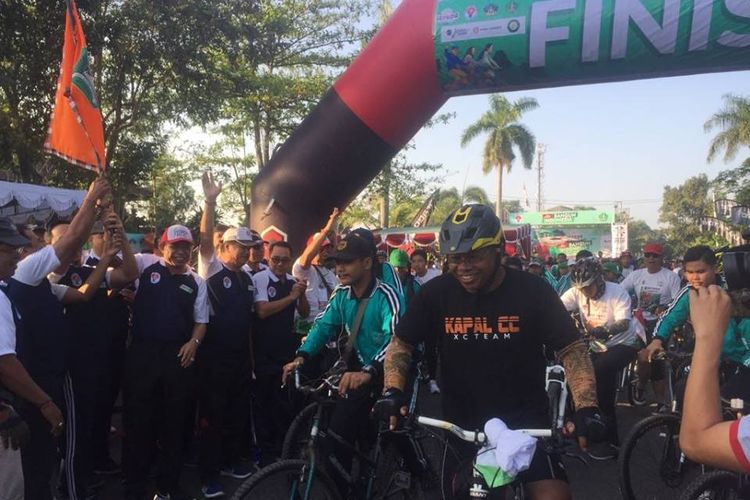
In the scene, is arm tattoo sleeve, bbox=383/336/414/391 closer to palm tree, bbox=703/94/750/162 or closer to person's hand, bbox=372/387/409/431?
person's hand, bbox=372/387/409/431

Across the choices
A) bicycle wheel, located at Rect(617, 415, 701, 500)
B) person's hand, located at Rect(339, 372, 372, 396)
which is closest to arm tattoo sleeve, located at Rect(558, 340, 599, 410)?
person's hand, located at Rect(339, 372, 372, 396)

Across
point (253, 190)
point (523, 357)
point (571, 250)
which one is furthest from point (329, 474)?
point (571, 250)

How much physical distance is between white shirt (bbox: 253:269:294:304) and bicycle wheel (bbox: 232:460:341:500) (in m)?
2.32

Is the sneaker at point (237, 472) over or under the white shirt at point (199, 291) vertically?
under

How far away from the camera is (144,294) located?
4301 millimetres

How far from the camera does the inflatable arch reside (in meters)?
7.39

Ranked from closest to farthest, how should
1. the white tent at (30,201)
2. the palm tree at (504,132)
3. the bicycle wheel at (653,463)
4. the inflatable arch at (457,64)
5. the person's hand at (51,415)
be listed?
the person's hand at (51,415) → the bicycle wheel at (653,463) → the inflatable arch at (457,64) → the white tent at (30,201) → the palm tree at (504,132)

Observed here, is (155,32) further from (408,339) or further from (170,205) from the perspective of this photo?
(170,205)

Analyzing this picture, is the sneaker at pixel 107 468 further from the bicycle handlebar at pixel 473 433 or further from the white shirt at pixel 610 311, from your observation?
the white shirt at pixel 610 311

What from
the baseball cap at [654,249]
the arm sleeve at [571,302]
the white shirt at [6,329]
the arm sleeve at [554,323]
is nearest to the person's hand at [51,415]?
the white shirt at [6,329]

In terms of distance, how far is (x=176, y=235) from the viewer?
4348mm

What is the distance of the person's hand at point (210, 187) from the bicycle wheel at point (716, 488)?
3.94 metres

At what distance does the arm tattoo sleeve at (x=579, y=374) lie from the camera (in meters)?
2.62

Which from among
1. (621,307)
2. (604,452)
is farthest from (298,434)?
(621,307)
